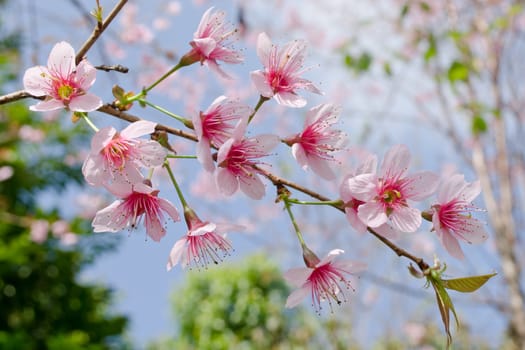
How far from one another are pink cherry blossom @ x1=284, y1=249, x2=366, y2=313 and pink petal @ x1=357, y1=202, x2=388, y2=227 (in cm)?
8

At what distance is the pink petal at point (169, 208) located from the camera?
83cm

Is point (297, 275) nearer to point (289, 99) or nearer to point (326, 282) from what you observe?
point (326, 282)

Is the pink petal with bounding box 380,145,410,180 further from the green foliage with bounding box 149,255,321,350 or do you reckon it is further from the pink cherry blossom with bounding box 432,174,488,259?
the green foliage with bounding box 149,255,321,350

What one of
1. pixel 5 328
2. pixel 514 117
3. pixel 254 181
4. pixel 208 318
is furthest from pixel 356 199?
pixel 208 318

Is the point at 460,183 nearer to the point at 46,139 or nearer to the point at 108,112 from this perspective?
the point at 108,112

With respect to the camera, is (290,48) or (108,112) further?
(290,48)

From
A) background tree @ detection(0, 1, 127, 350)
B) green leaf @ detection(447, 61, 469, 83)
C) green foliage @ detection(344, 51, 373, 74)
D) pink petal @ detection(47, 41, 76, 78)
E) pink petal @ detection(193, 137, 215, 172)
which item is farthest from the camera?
background tree @ detection(0, 1, 127, 350)

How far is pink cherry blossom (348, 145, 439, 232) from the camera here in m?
0.81

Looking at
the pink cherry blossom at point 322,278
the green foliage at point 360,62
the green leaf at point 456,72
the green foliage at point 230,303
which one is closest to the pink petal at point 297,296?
the pink cherry blossom at point 322,278

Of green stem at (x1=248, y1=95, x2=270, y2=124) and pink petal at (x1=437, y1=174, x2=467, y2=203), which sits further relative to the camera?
pink petal at (x1=437, y1=174, x2=467, y2=203)

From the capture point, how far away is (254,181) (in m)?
0.84

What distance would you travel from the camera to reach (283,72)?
0.93m

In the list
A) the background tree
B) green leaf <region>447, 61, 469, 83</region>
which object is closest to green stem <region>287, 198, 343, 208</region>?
green leaf <region>447, 61, 469, 83</region>

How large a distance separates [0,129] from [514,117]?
209 inches
